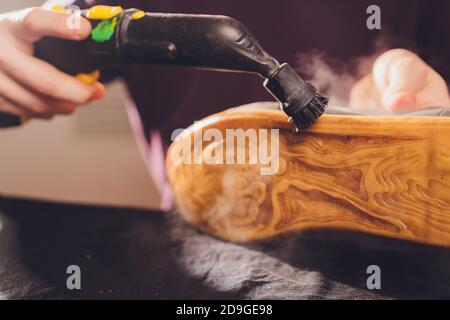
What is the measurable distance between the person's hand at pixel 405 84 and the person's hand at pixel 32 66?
21.7 inches

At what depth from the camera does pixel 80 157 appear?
3.45 ft

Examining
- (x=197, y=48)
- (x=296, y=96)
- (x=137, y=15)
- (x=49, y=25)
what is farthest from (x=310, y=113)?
(x=49, y=25)

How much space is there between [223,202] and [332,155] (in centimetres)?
23

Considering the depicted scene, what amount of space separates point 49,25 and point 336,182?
578mm

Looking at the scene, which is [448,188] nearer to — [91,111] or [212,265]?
[212,265]

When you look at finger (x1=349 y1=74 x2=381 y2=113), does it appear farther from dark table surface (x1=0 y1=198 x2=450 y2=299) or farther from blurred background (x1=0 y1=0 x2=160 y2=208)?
blurred background (x1=0 y1=0 x2=160 y2=208)

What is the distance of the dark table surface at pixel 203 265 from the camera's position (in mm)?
705

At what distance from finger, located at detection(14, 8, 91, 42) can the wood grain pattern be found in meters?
0.26

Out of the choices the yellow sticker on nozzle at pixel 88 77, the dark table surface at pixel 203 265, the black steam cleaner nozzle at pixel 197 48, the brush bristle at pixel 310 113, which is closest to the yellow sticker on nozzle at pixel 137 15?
the black steam cleaner nozzle at pixel 197 48

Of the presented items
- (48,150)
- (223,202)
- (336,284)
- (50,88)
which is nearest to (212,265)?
(223,202)

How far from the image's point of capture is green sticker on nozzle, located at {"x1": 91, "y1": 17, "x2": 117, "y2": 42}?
28.9 inches

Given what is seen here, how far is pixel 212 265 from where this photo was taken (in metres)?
0.79

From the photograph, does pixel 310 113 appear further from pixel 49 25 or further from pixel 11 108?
pixel 11 108
